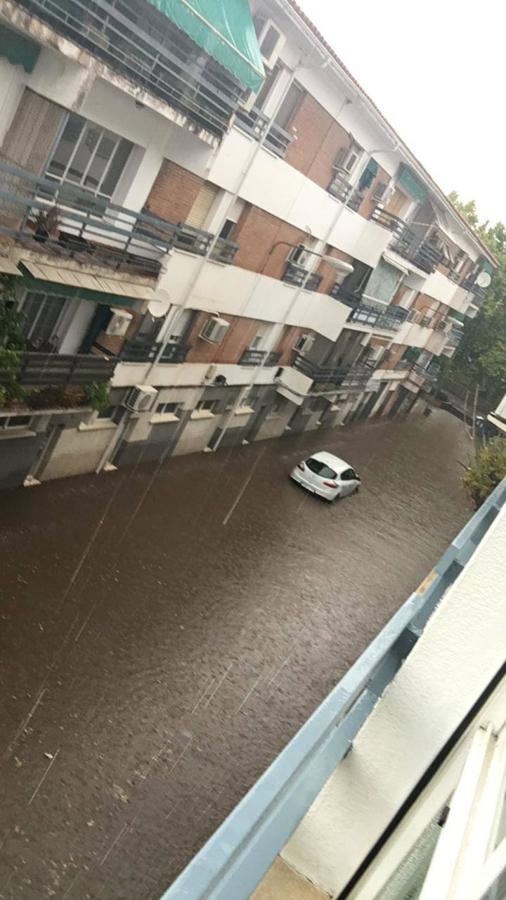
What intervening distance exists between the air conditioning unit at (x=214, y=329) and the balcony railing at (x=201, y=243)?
5.08ft

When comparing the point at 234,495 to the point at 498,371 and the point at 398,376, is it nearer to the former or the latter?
the point at 398,376

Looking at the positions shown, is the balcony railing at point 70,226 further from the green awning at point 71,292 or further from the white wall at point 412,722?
the white wall at point 412,722

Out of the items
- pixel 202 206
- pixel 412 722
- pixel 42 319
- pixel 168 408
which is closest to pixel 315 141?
pixel 202 206

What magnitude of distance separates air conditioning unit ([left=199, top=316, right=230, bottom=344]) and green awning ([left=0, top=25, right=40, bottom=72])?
830 centimetres

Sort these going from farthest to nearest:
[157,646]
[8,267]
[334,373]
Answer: [334,373] → [157,646] → [8,267]

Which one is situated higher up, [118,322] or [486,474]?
[486,474]

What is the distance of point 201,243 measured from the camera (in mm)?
15719

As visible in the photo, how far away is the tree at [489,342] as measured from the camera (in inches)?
1914

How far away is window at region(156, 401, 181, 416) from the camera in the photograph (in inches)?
739

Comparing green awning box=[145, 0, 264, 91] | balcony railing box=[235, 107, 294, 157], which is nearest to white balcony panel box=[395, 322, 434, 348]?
balcony railing box=[235, 107, 294, 157]

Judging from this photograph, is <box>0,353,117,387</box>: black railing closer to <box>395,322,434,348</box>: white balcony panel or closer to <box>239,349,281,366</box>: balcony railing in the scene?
<box>239,349,281,366</box>: balcony railing

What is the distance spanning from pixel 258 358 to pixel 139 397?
6460 mm

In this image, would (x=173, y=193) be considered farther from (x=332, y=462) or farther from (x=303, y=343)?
(x=332, y=462)

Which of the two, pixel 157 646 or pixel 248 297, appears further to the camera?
pixel 248 297
